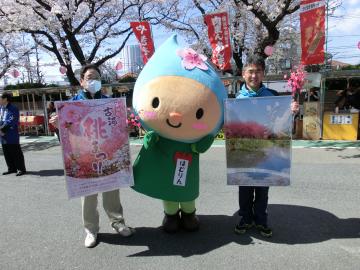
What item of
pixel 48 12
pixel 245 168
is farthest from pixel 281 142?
pixel 48 12

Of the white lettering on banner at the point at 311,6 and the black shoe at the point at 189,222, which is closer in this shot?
the black shoe at the point at 189,222

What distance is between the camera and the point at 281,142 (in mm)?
3283

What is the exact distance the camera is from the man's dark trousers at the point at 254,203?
3.52 metres

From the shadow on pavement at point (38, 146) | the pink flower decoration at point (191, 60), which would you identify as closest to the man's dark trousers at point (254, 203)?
the pink flower decoration at point (191, 60)

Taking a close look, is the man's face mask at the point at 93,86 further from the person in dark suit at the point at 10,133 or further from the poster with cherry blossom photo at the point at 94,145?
the person in dark suit at the point at 10,133

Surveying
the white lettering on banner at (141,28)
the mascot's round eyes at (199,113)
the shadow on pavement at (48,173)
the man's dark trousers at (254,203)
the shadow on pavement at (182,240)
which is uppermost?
the white lettering on banner at (141,28)

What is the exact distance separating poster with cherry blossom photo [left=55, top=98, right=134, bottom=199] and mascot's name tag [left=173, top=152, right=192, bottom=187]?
46cm

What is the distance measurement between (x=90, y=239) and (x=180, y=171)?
1.16 meters

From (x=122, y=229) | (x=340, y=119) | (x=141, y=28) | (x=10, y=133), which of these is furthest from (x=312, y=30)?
(x=122, y=229)

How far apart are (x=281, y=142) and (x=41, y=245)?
8.75 ft

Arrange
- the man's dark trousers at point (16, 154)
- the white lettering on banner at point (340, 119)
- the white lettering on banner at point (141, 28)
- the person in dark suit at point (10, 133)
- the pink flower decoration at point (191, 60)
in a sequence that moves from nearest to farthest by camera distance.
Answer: the pink flower decoration at point (191, 60) < the person in dark suit at point (10, 133) < the man's dark trousers at point (16, 154) < the white lettering on banner at point (340, 119) < the white lettering on banner at point (141, 28)

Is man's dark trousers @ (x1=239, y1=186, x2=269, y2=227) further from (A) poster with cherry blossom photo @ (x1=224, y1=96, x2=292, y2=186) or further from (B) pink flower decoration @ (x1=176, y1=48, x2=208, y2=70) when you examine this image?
(B) pink flower decoration @ (x1=176, y1=48, x2=208, y2=70)

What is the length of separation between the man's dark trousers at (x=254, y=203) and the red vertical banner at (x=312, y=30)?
7413mm

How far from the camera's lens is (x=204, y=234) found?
3.68m
